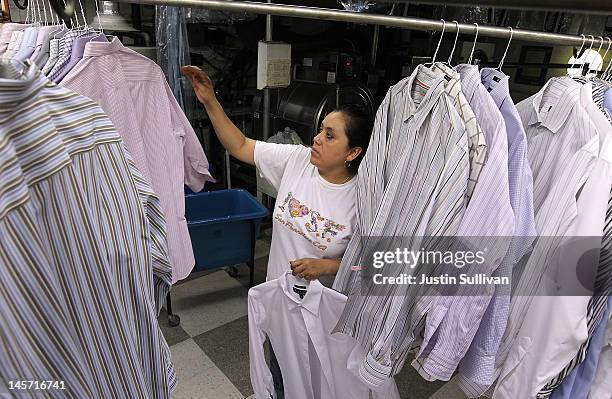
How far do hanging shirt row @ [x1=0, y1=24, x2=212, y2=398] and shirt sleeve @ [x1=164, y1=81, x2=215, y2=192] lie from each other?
76cm

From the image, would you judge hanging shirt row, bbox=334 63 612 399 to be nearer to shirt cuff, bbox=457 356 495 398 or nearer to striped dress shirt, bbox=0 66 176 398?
shirt cuff, bbox=457 356 495 398

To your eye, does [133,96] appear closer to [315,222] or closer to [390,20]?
[315,222]

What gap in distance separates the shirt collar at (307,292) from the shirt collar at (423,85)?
23.1 inches

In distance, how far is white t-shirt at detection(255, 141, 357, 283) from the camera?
4.42 ft

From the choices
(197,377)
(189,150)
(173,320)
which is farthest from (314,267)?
(173,320)

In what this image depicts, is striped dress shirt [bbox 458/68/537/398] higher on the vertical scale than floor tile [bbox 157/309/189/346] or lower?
higher

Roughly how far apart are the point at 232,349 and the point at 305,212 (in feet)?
3.95

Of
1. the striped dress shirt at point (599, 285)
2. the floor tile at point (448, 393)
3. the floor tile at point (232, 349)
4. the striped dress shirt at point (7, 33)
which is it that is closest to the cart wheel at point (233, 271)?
the floor tile at point (232, 349)

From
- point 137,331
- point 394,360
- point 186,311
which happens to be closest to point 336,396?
point 394,360

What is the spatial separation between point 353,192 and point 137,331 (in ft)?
2.77

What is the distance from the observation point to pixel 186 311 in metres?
2.46

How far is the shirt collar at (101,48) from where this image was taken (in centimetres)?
117

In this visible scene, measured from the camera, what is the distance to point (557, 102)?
3.17 feet

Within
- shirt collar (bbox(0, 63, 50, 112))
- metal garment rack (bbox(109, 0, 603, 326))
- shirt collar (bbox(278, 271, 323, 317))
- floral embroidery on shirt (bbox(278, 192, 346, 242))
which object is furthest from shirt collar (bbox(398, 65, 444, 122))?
shirt collar (bbox(0, 63, 50, 112))
